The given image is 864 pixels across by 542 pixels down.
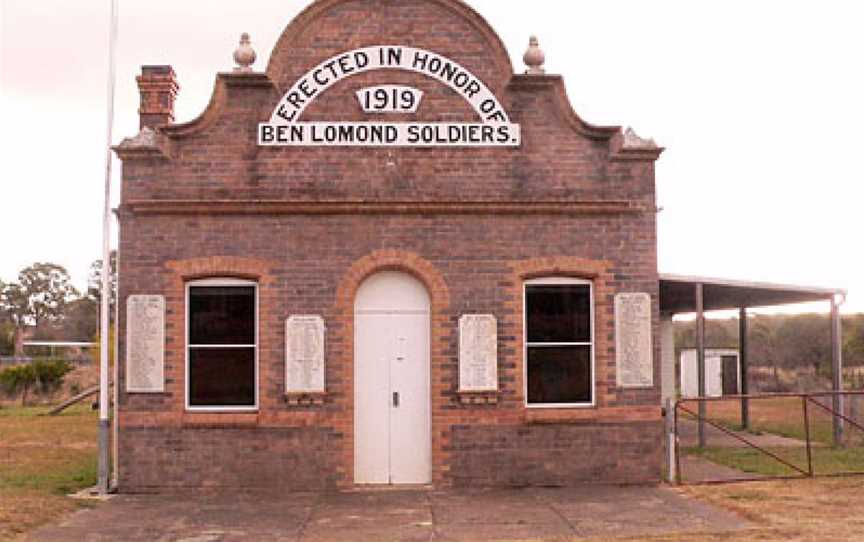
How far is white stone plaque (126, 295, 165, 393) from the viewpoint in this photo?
13.5m

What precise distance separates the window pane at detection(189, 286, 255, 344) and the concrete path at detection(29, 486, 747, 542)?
2118 mm

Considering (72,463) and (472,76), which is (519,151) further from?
(72,463)

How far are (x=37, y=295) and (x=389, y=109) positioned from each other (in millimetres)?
71977

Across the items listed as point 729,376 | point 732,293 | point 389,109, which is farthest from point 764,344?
point 389,109

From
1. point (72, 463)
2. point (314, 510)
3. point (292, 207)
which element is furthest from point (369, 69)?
point (72, 463)

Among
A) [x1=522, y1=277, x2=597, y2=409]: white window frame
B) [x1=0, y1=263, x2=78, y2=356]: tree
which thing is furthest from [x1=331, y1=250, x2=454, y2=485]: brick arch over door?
[x1=0, y1=263, x2=78, y2=356]: tree

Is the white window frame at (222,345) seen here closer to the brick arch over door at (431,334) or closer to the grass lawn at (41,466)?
the brick arch over door at (431,334)

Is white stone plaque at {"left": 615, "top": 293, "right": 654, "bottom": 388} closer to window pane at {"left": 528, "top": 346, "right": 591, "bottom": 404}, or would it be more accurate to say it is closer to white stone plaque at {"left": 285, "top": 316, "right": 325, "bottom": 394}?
window pane at {"left": 528, "top": 346, "right": 591, "bottom": 404}

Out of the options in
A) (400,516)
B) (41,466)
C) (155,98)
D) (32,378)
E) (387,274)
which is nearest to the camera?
(400,516)

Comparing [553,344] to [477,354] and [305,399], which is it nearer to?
[477,354]

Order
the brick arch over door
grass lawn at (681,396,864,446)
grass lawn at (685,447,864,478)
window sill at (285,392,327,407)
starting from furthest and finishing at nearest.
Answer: grass lawn at (681,396,864,446)
grass lawn at (685,447,864,478)
the brick arch over door
window sill at (285,392,327,407)

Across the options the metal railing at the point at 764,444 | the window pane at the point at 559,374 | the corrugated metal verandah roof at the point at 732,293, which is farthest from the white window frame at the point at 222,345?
the corrugated metal verandah roof at the point at 732,293

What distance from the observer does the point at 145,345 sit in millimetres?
13500

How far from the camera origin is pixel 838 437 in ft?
59.7
